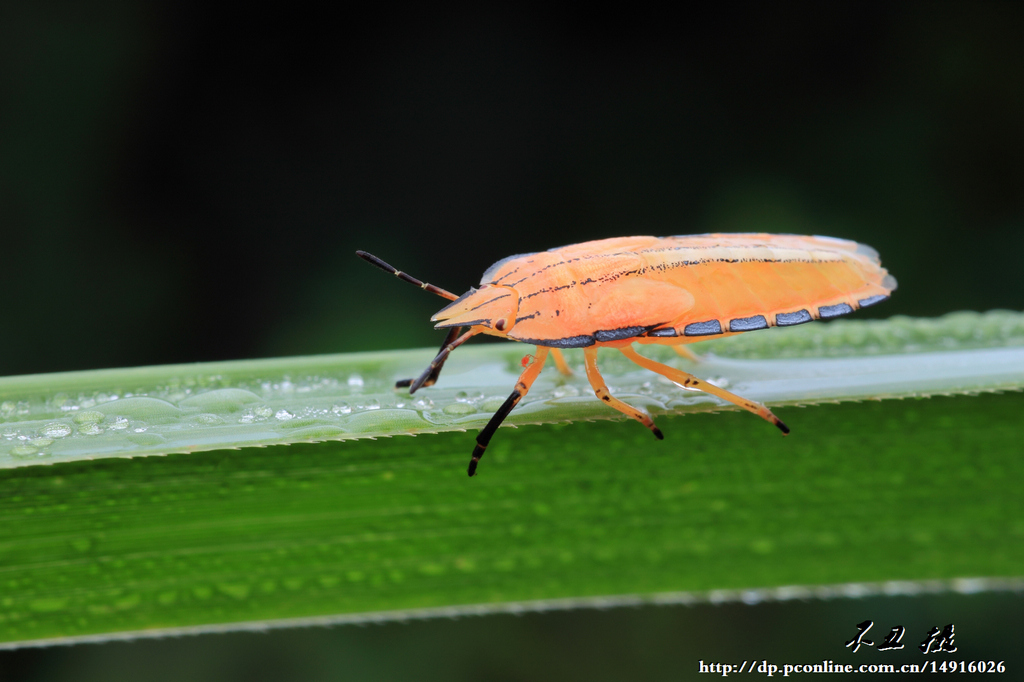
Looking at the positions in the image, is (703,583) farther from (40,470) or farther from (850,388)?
(40,470)

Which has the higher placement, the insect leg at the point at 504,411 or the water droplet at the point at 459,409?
the insect leg at the point at 504,411

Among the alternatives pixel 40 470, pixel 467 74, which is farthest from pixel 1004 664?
pixel 467 74

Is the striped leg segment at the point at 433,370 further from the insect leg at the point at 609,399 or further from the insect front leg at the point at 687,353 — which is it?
the insect front leg at the point at 687,353

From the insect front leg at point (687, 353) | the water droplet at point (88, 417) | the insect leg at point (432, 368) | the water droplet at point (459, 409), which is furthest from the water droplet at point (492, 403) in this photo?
the water droplet at point (88, 417)

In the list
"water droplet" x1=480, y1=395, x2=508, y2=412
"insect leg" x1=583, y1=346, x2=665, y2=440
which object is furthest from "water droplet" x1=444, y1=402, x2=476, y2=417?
"insect leg" x1=583, y1=346, x2=665, y2=440

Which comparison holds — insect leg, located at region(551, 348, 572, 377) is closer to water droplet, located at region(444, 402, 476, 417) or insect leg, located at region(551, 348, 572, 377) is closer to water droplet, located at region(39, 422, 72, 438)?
water droplet, located at region(444, 402, 476, 417)
